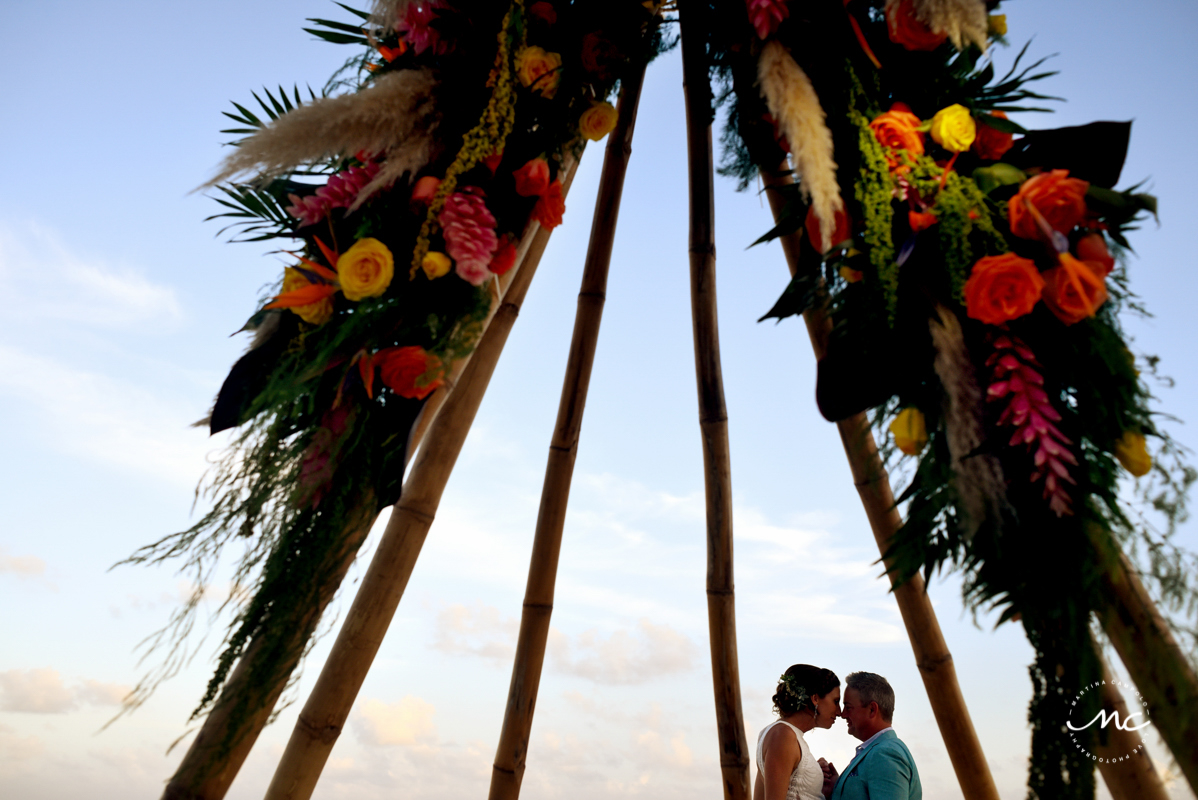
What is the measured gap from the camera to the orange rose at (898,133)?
187cm

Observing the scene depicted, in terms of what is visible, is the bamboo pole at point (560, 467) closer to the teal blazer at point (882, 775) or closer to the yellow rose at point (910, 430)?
the teal blazer at point (882, 775)

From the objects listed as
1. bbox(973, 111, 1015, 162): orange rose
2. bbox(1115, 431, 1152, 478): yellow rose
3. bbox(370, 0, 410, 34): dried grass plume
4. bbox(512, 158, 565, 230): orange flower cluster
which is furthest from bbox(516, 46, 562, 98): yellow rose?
bbox(1115, 431, 1152, 478): yellow rose

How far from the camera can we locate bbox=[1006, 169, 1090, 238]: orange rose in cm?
164

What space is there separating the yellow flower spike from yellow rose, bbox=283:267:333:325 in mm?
276

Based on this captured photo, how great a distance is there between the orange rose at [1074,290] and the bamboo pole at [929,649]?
957 mm

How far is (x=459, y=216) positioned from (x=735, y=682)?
266 centimetres

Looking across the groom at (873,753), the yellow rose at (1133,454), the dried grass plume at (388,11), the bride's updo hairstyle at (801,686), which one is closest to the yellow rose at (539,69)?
the dried grass plume at (388,11)

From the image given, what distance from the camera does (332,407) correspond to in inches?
71.9

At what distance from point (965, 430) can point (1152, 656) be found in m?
0.54

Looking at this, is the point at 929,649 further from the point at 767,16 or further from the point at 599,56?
the point at 599,56

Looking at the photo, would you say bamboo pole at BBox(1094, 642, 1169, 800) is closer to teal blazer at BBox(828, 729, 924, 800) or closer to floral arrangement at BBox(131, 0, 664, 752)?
teal blazer at BBox(828, 729, 924, 800)

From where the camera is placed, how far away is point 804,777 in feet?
10.3

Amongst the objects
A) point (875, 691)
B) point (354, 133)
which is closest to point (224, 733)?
point (354, 133)

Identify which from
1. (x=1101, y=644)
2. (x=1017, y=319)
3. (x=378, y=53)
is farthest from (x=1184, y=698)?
(x=378, y=53)
